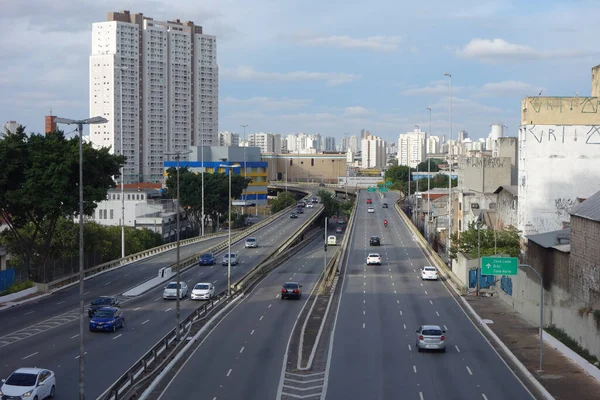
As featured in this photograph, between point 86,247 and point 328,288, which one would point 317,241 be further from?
point 328,288

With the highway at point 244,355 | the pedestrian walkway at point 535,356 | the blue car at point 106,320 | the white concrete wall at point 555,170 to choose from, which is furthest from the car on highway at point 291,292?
the white concrete wall at point 555,170

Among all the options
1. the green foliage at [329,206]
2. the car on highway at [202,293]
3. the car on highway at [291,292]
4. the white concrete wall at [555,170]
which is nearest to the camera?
the car on highway at [202,293]

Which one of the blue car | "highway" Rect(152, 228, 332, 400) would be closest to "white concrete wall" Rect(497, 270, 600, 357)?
"highway" Rect(152, 228, 332, 400)

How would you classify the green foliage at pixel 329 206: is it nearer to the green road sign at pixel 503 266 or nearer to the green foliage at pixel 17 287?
the green foliage at pixel 17 287

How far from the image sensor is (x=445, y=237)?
93.8 m

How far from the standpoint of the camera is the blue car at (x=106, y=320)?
38.2 m

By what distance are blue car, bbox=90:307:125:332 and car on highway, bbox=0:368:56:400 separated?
45.1ft

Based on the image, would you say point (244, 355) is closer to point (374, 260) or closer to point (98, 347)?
point (98, 347)

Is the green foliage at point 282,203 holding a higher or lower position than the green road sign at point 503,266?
lower

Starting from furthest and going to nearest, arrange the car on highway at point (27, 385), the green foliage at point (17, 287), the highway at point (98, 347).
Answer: the green foliage at point (17, 287) → the highway at point (98, 347) → the car on highway at point (27, 385)

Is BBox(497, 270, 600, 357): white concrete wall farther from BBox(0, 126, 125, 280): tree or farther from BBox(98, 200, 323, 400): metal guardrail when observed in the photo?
BBox(0, 126, 125, 280): tree

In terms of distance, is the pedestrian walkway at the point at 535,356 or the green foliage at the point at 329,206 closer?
the pedestrian walkway at the point at 535,356

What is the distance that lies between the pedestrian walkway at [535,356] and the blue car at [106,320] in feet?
61.7

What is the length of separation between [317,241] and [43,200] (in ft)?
206
